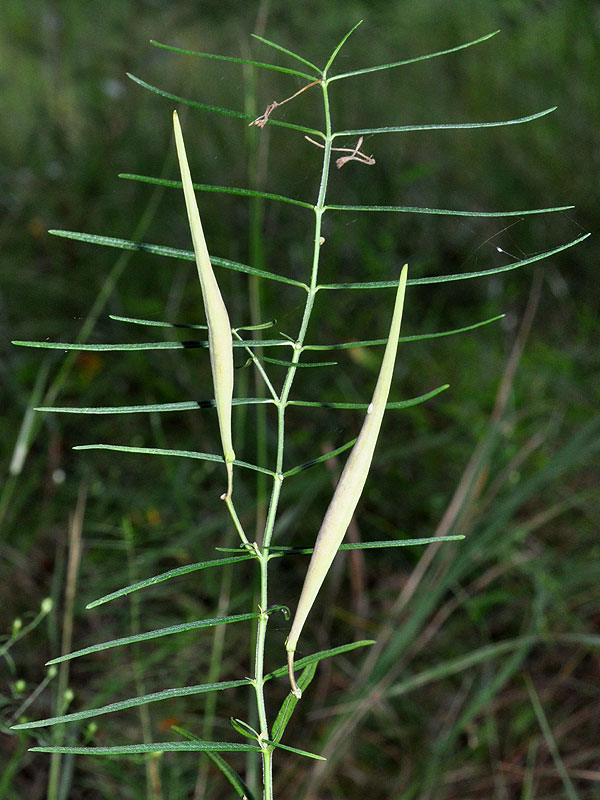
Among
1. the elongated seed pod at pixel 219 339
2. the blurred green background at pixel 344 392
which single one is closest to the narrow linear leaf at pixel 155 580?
the elongated seed pod at pixel 219 339

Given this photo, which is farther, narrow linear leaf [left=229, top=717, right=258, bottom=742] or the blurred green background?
the blurred green background

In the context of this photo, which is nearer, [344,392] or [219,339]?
[219,339]

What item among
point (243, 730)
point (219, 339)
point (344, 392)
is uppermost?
point (219, 339)

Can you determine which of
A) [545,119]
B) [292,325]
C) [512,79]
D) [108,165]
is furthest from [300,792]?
[512,79]

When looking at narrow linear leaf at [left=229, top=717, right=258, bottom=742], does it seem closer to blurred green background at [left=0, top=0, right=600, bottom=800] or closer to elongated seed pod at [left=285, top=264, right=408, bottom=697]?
elongated seed pod at [left=285, top=264, right=408, bottom=697]

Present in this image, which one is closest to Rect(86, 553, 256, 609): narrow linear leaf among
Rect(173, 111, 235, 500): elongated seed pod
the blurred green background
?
Rect(173, 111, 235, 500): elongated seed pod

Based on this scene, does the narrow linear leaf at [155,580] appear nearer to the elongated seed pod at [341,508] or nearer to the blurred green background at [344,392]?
the elongated seed pod at [341,508]

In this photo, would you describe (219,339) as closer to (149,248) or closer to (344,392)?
(149,248)

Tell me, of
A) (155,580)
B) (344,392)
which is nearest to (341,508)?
(155,580)

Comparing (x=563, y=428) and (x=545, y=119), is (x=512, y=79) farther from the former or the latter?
(x=563, y=428)
